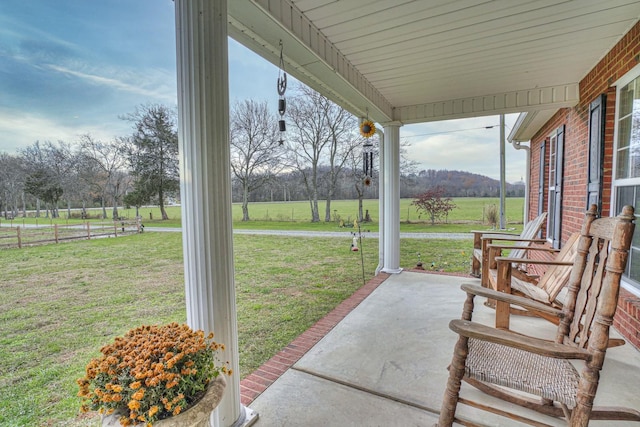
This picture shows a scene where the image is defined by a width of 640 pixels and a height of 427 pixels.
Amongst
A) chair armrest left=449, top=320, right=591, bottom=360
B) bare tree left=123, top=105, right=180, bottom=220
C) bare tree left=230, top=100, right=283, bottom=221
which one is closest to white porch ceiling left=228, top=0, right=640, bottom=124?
bare tree left=123, top=105, right=180, bottom=220

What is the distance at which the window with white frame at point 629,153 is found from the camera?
7.49 feet

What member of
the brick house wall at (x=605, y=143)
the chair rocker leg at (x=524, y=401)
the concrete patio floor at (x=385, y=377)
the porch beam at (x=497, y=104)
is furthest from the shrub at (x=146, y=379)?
the porch beam at (x=497, y=104)

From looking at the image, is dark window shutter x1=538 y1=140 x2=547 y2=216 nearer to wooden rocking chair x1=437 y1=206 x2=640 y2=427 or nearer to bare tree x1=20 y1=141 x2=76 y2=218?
wooden rocking chair x1=437 y1=206 x2=640 y2=427

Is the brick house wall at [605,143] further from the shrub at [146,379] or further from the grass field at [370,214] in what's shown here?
the grass field at [370,214]

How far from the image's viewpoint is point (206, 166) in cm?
129

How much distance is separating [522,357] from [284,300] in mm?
2785

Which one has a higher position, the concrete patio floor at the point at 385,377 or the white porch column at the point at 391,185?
the white porch column at the point at 391,185

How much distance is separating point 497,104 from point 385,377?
347 centimetres

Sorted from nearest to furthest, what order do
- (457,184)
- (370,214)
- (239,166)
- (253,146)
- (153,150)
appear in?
(153,150), (253,146), (239,166), (457,184), (370,214)

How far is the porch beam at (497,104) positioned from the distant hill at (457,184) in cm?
545

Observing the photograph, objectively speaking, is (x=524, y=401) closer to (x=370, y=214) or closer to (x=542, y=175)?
(x=542, y=175)

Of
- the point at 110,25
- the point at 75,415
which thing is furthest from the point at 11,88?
the point at 75,415

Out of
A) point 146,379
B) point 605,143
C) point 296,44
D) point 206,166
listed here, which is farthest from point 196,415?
point 605,143

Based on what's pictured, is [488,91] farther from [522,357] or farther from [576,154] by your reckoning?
[522,357]
